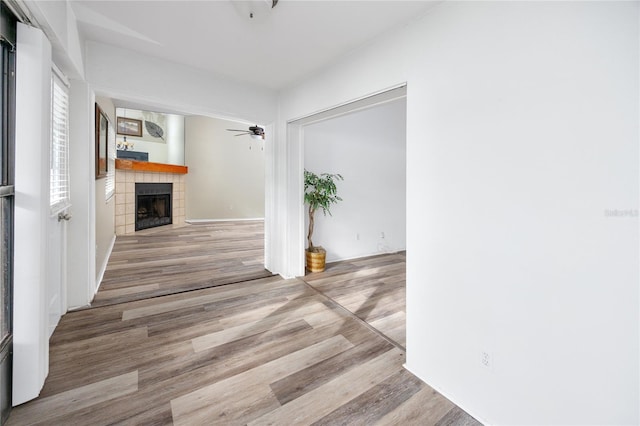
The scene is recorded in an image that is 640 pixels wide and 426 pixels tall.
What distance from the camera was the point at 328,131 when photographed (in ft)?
14.0

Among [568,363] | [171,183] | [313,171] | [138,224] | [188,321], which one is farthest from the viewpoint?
[171,183]

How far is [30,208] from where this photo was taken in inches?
57.3

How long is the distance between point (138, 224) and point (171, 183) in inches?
57.9

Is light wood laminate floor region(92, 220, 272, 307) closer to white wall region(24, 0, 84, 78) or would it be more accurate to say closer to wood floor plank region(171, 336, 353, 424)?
wood floor plank region(171, 336, 353, 424)

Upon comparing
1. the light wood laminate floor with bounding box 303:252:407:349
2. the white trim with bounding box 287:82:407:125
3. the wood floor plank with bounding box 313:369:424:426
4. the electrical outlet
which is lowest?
the wood floor plank with bounding box 313:369:424:426

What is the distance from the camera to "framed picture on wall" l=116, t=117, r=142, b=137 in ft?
25.4

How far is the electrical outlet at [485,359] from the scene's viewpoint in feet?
4.84

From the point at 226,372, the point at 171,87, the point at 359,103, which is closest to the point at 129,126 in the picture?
the point at 171,87

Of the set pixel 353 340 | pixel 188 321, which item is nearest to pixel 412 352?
pixel 353 340

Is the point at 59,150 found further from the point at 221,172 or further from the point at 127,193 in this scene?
the point at 221,172

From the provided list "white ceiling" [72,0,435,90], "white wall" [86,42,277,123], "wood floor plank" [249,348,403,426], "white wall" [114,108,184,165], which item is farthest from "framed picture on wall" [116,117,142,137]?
"wood floor plank" [249,348,403,426]

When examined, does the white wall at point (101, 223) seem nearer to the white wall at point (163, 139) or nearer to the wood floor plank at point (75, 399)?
the wood floor plank at point (75, 399)

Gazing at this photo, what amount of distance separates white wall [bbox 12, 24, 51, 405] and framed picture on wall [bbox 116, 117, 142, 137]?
24.9 feet

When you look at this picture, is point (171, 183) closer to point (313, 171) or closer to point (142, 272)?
point (142, 272)
